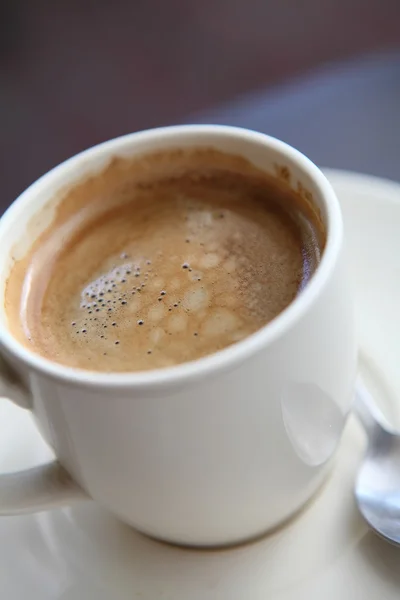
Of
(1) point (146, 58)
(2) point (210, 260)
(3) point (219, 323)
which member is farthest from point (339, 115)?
(3) point (219, 323)

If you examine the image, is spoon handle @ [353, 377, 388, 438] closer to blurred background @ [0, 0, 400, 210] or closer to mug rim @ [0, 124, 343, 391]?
mug rim @ [0, 124, 343, 391]

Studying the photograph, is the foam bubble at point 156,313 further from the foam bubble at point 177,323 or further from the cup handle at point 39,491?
the cup handle at point 39,491

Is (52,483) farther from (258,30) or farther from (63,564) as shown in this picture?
(258,30)

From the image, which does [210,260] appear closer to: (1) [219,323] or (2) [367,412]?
(1) [219,323]

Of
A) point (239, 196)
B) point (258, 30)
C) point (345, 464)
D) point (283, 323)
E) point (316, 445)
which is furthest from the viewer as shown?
point (258, 30)

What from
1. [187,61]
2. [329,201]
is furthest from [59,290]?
[187,61]

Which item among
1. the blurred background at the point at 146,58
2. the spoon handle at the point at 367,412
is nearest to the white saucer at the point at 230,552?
the spoon handle at the point at 367,412
